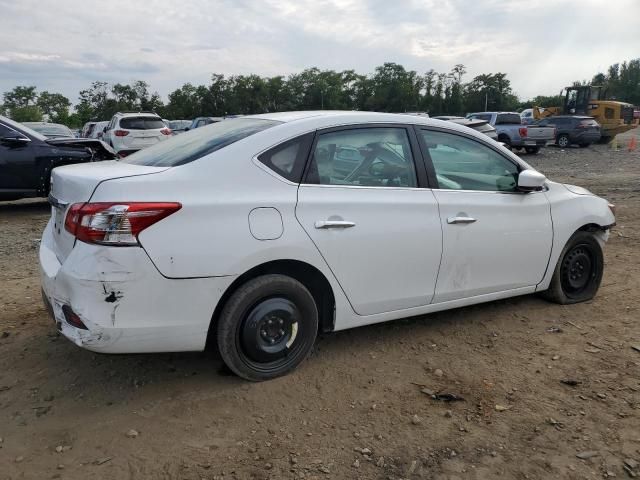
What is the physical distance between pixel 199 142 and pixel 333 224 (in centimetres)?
100

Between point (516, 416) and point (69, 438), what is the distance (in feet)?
7.67

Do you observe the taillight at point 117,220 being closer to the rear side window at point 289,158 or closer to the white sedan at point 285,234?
the white sedan at point 285,234

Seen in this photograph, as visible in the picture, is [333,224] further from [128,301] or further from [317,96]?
[317,96]

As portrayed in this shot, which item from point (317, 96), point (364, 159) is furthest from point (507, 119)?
point (317, 96)

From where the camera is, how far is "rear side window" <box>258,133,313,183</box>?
315 cm

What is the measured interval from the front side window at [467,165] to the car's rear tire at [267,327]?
52.4 inches

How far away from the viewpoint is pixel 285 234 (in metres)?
3.03

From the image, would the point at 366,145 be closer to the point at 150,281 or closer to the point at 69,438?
the point at 150,281

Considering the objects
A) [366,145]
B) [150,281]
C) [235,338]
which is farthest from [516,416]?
[150,281]

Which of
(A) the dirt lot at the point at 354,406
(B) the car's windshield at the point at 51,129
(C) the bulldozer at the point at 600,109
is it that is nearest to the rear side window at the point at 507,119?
(C) the bulldozer at the point at 600,109

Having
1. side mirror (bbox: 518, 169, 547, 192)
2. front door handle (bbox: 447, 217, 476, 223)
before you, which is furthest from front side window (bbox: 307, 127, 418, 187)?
side mirror (bbox: 518, 169, 547, 192)

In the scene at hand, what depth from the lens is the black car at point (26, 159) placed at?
820 centimetres

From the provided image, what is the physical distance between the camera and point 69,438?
8.92 feet

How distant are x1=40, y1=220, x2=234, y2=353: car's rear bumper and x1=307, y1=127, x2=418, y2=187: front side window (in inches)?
37.9
